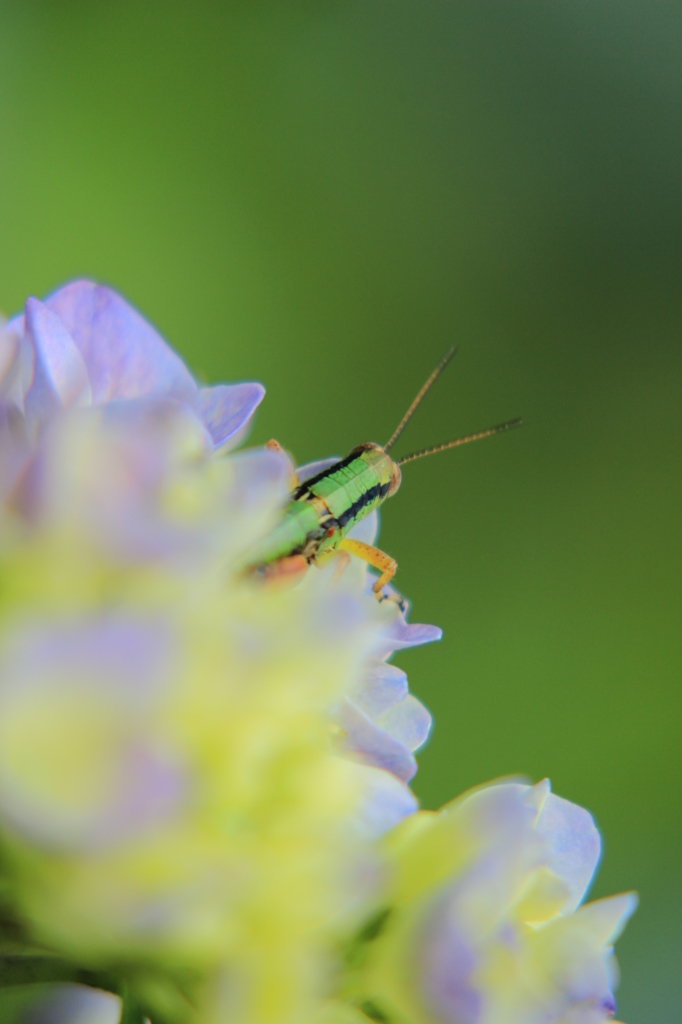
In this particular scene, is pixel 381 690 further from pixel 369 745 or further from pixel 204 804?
pixel 204 804

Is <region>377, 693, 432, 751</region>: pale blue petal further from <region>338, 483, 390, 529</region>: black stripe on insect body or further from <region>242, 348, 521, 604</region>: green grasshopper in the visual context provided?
<region>338, 483, 390, 529</region>: black stripe on insect body

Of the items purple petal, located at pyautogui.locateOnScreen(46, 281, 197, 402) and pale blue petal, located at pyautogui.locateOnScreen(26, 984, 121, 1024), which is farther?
purple petal, located at pyautogui.locateOnScreen(46, 281, 197, 402)

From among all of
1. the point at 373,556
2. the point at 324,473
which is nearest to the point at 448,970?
the point at 373,556

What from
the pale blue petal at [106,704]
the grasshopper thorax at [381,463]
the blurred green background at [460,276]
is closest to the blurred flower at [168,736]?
the pale blue petal at [106,704]

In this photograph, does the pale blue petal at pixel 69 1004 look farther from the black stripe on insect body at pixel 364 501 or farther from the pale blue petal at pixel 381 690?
the black stripe on insect body at pixel 364 501

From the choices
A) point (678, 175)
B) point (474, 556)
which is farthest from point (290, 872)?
point (678, 175)

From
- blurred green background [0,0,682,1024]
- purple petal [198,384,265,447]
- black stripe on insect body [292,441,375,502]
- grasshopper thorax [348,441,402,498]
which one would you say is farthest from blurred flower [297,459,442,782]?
blurred green background [0,0,682,1024]
